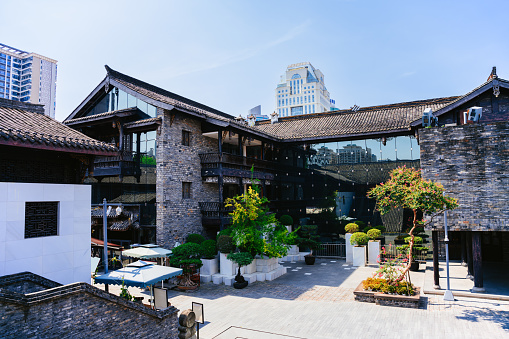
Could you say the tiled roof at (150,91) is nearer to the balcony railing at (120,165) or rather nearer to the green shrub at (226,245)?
the balcony railing at (120,165)

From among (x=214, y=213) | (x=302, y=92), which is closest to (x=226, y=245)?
(x=214, y=213)

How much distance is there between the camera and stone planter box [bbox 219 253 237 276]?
55.0 ft

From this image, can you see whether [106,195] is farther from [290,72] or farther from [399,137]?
[290,72]

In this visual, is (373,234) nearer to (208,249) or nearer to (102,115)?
(208,249)

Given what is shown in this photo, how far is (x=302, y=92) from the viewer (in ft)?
406

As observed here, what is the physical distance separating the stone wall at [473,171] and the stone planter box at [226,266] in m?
9.24

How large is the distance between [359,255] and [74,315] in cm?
1644

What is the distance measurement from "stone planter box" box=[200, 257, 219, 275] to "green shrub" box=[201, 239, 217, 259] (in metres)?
0.24

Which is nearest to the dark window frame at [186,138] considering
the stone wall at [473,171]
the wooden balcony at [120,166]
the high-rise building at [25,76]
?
the wooden balcony at [120,166]

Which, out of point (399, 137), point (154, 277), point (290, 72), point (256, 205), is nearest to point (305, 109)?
point (290, 72)

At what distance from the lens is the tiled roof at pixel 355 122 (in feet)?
80.1

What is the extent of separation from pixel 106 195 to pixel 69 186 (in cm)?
1294

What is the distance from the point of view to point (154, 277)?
1058 cm

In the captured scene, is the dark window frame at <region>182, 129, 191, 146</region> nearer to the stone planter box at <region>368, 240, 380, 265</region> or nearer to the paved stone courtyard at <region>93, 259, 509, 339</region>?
the paved stone courtyard at <region>93, 259, 509, 339</region>
